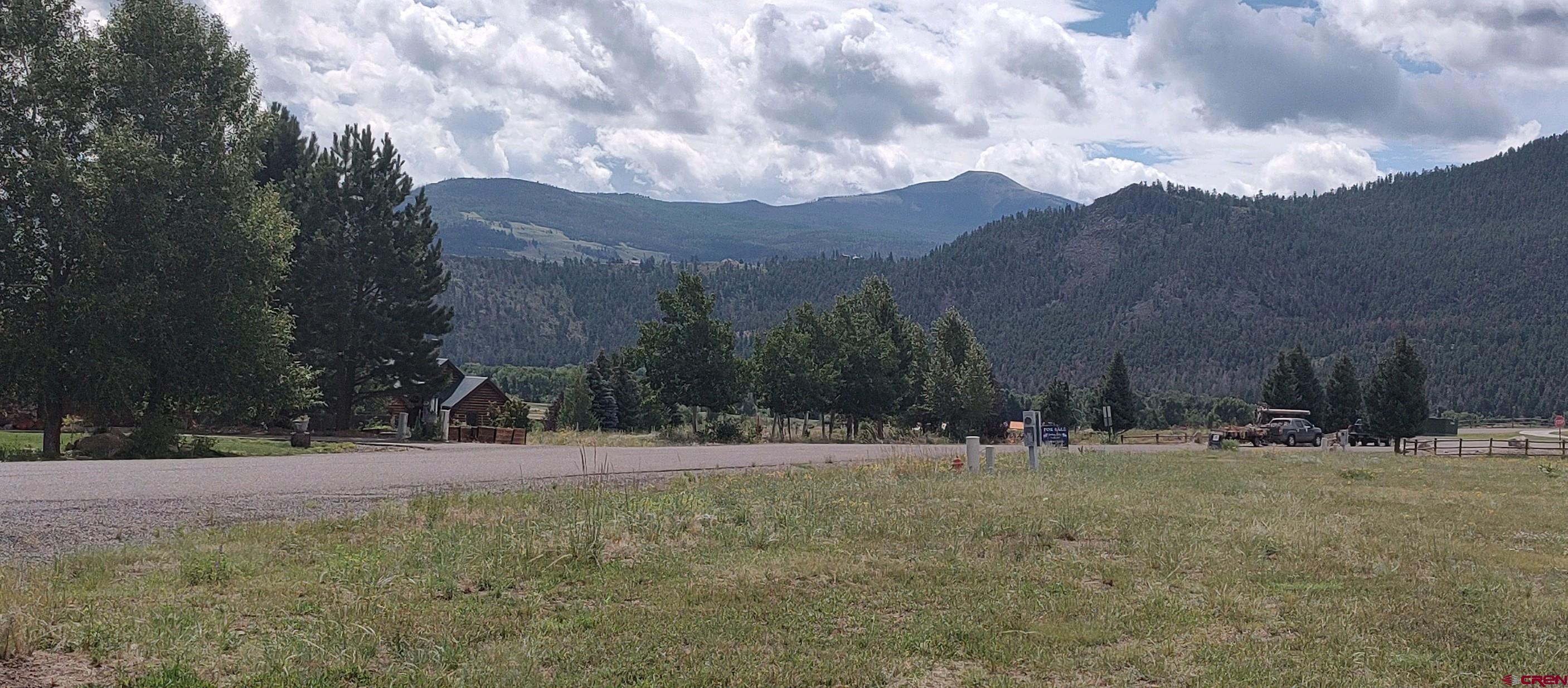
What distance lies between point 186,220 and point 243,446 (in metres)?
6.91

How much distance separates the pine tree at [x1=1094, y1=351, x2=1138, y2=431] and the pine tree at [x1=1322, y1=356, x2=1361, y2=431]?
13493 millimetres

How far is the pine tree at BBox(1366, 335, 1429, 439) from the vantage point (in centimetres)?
6925

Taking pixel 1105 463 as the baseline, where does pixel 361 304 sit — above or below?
above

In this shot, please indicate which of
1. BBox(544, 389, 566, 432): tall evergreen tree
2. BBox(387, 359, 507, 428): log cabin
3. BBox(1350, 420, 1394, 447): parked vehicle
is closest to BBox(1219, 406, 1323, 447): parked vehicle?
BBox(1350, 420, 1394, 447): parked vehicle

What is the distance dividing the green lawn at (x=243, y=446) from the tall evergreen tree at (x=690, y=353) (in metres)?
18.5

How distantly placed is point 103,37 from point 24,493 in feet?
69.4

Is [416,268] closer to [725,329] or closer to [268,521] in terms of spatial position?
[725,329]

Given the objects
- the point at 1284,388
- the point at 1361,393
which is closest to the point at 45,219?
the point at 1284,388

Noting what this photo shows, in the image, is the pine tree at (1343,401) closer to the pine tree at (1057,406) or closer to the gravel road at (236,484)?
the pine tree at (1057,406)

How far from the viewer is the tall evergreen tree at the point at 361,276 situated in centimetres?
4253

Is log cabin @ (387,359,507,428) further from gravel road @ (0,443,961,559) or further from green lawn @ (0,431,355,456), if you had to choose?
gravel road @ (0,443,961,559)

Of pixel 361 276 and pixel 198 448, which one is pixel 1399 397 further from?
pixel 198 448

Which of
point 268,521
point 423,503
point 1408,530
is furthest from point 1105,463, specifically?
point 268,521

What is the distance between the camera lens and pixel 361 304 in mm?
44656
